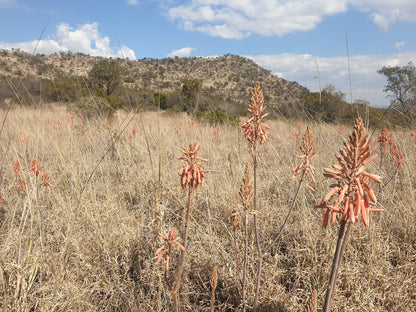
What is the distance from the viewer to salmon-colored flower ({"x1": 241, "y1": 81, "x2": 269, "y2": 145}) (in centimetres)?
141

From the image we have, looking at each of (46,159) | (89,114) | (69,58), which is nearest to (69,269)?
(46,159)

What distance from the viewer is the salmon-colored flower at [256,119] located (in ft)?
4.63

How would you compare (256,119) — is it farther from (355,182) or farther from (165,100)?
(165,100)

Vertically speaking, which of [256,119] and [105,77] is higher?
[105,77]

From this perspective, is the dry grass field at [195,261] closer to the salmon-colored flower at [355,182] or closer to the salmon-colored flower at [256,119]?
the salmon-colored flower at [256,119]

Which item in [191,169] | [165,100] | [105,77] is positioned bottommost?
[191,169]

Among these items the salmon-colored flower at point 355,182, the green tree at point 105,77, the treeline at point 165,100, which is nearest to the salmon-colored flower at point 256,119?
the salmon-colored flower at point 355,182

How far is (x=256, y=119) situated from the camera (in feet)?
4.73

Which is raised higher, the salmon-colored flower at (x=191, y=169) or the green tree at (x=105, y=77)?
the green tree at (x=105, y=77)

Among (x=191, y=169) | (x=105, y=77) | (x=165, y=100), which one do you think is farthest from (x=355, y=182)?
(x=105, y=77)

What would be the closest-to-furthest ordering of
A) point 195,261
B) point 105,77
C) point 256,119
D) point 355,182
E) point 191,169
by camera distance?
point 355,182, point 191,169, point 256,119, point 195,261, point 105,77

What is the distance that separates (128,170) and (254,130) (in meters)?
2.69

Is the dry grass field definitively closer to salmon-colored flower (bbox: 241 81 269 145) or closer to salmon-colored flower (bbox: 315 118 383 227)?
salmon-colored flower (bbox: 241 81 269 145)

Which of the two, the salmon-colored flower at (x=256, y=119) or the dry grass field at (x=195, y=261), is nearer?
the salmon-colored flower at (x=256, y=119)
